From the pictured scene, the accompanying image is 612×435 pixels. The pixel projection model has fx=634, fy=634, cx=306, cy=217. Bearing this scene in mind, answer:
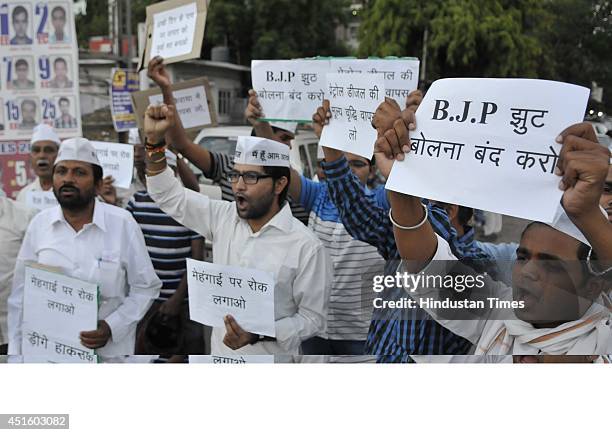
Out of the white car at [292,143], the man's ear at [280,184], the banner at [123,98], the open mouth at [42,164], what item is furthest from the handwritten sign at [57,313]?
the banner at [123,98]

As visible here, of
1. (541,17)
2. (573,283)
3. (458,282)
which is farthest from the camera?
(541,17)

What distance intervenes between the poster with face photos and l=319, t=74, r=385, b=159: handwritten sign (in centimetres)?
269

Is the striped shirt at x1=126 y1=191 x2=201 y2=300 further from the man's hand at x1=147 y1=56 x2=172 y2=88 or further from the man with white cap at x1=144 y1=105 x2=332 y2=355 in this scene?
the man with white cap at x1=144 y1=105 x2=332 y2=355

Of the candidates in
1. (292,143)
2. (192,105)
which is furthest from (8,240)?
(292,143)

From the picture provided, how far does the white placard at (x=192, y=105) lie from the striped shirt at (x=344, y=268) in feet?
2.66

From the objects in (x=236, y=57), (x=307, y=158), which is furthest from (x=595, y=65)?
(x=307, y=158)

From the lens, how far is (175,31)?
140 inches

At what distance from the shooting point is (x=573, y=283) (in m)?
1.69

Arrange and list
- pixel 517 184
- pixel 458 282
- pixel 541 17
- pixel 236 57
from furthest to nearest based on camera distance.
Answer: pixel 236 57 < pixel 541 17 < pixel 458 282 < pixel 517 184

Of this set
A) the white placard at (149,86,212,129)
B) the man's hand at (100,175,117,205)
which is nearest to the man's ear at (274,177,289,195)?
the white placard at (149,86,212,129)

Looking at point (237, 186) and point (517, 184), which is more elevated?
point (517, 184)

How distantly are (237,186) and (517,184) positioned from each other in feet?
3.97

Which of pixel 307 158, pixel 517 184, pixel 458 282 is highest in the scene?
pixel 517 184

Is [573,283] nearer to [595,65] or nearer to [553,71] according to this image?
[595,65]
